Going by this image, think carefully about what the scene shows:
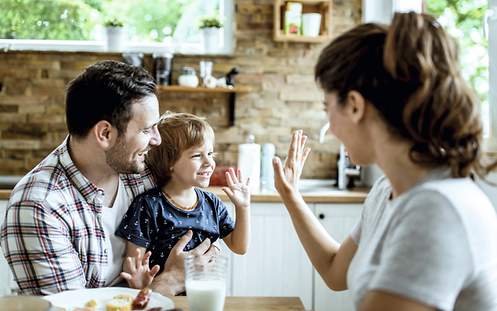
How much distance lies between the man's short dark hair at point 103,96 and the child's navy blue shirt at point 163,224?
26cm

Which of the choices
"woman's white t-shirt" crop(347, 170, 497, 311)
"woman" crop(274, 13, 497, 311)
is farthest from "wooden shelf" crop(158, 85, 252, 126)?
"woman's white t-shirt" crop(347, 170, 497, 311)

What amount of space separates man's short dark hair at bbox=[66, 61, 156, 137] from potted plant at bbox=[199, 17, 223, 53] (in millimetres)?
2034

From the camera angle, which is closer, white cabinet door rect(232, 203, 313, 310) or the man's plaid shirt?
the man's plaid shirt

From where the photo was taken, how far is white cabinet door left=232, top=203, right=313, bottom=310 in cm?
352

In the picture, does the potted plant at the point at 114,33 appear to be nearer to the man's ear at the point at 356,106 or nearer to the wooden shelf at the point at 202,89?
the wooden shelf at the point at 202,89

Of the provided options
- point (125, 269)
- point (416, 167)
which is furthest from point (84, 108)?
point (416, 167)

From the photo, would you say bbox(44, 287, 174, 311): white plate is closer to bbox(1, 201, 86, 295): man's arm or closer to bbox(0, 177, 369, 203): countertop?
bbox(1, 201, 86, 295): man's arm

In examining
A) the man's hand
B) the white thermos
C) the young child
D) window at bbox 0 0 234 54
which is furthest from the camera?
window at bbox 0 0 234 54

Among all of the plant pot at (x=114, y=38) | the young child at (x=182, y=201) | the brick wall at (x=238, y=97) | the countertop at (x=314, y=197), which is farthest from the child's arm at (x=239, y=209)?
the plant pot at (x=114, y=38)

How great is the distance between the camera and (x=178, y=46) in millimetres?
4195

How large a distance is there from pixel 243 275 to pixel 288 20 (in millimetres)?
1503

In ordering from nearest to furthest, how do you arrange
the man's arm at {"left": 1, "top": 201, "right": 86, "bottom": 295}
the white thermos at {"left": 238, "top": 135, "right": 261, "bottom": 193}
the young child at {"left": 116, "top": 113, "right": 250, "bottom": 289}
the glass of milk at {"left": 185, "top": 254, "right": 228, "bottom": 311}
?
the glass of milk at {"left": 185, "top": 254, "right": 228, "bottom": 311}
the man's arm at {"left": 1, "top": 201, "right": 86, "bottom": 295}
the young child at {"left": 116, "top": 113, "right": 250, "bottom": 289}
the white thermos at {"left": 238, "top": 135, "right": 261, "bottom": 193}

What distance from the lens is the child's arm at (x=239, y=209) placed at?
6.76ft

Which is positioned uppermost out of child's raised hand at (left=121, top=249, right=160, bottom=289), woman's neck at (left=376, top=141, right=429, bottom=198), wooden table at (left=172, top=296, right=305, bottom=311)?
woman's neck at (left=376, top=141, right=429, bottom=198)
